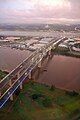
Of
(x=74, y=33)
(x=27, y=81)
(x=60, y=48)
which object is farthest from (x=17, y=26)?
(x=27, y=81)

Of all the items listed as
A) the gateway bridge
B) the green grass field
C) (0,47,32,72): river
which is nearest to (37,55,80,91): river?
the gateway bridge

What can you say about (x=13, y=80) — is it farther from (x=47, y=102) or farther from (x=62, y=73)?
(x=62, y=73)

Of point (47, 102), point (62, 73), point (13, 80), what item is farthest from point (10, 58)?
point (47, 102)

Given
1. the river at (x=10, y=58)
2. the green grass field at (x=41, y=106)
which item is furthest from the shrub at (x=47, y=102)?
the river at (x=10, y=58)

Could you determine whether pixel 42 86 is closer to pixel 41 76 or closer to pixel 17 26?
pixel 41 76

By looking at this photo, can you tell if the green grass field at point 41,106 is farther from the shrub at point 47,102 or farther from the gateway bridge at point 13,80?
the gateway bridge at point 13,80

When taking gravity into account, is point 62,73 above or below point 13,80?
below

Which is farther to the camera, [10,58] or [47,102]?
[10,58]

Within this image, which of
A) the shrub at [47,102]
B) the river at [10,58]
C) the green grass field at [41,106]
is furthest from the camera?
the river at [10,58]
